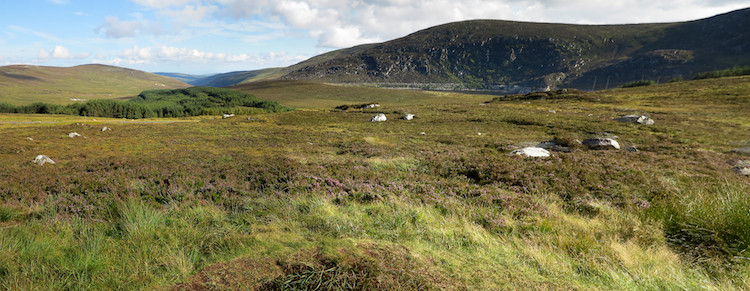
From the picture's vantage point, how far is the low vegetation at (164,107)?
92438mm

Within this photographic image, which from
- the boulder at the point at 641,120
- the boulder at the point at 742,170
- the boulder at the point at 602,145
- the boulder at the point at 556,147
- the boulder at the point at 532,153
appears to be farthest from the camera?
the boulder at the point at 641,120

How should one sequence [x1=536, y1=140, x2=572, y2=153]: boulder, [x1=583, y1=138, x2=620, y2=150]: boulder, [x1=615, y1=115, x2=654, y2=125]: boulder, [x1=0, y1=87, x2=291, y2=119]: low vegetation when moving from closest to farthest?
[x1=536, y1=140, x2=572, y2=153]: boulder
[x1=583, y1=138, x2=620, y2=150]: boulder
[x1=615, y1=115, x2=654, y2=125]: boulder
[x1=0, y1=87, x2=291, y2=119]: low vegetation

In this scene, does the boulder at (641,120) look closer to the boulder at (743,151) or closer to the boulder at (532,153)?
the boulder at (743,151)

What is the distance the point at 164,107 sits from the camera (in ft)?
379

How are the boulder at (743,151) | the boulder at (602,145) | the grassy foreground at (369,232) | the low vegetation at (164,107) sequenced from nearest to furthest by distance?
1. the grassy foreground at (369,232)
2. the boulder at (743,151)
3. the boulder at (602,145)
4. the low vegetation at (164,107)

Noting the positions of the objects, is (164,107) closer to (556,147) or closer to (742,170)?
(556,147)

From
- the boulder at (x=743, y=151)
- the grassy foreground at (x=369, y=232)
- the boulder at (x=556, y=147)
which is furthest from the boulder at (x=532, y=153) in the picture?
the boulder at (x=743, y=151)

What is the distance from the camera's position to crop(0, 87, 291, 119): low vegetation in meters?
92.4

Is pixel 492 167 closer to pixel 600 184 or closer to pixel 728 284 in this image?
pixel 600 184

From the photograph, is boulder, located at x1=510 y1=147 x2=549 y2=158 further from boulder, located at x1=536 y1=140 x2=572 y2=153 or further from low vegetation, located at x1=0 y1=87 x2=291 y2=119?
low vegetation, located at x1=0 y1=87 x2=291 y2=119

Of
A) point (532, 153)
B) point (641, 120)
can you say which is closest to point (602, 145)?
point (532, 153)

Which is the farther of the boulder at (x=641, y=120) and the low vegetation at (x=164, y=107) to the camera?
the low vegetation at (x=164, y=107)

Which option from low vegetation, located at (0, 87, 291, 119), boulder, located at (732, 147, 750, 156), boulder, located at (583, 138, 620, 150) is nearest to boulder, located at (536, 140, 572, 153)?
boulder, located at (583, 138, 620, 150)

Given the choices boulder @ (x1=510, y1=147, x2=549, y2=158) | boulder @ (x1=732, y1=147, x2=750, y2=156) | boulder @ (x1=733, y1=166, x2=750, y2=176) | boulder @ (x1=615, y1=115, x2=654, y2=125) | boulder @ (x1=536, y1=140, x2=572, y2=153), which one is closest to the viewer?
boulder @ (x1=733, y1=166, x2=750, y2=176)
